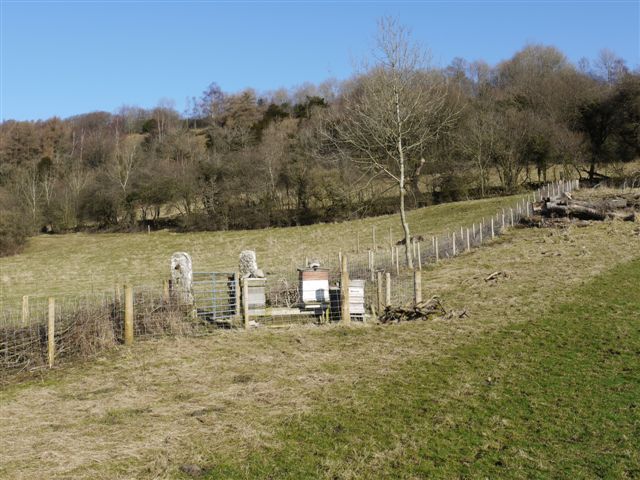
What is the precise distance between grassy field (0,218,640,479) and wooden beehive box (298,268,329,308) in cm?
185

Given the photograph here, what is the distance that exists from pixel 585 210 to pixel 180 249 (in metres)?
31.0

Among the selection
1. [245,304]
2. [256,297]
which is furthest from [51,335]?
[256,297]

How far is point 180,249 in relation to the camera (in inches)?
1868

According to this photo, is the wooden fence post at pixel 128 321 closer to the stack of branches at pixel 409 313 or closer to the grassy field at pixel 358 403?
the grassy field at pixel 358 403

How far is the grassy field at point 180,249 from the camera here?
3431 cm

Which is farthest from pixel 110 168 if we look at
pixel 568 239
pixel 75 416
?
pixel 75 416

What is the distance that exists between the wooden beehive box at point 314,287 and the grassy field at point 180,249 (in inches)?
617

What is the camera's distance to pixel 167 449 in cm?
738

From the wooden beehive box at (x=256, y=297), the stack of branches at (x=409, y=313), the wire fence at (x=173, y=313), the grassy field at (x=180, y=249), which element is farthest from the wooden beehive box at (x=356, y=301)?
the grassy field at (x=180, y=249)

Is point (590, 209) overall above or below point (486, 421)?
above

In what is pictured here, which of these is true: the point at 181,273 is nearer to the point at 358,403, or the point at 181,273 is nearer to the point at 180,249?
the point at 358,403

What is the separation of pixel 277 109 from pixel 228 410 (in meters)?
87.2

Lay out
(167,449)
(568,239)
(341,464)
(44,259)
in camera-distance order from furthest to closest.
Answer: (44,259)
(568,239)
(167,449)
(341,464)

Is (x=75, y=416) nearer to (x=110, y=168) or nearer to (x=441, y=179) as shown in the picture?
(x=441, y=179)
